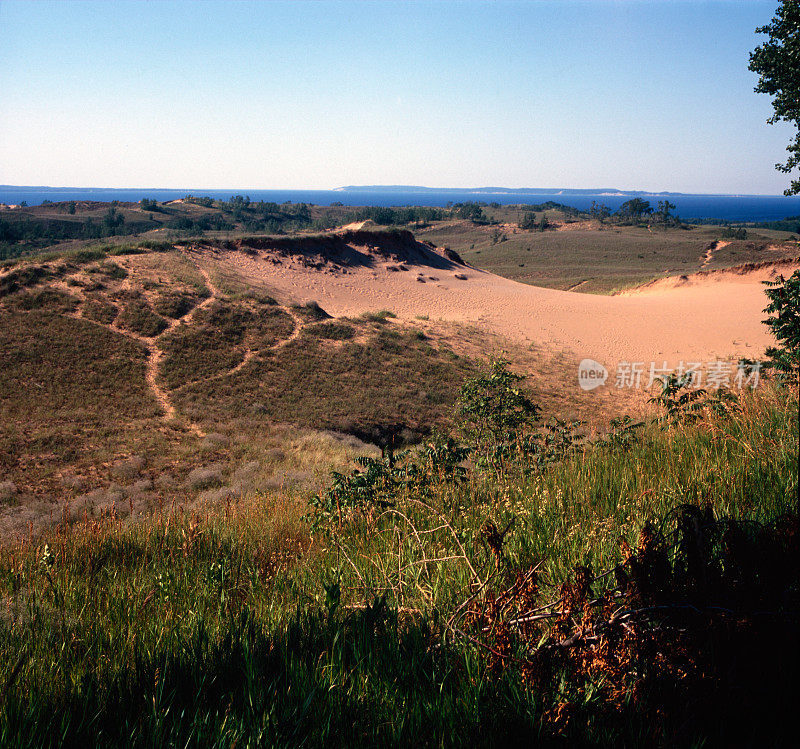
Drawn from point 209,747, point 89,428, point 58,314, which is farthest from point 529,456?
point 58,314

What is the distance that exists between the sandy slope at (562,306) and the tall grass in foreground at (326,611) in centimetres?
2006

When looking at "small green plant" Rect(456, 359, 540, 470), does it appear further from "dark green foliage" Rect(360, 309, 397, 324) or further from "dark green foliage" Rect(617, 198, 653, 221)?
"dark green foliage" Rect(617, 198, 653, 221)

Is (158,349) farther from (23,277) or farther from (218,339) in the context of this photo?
(23,277)

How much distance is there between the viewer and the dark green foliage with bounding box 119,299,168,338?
18188mm

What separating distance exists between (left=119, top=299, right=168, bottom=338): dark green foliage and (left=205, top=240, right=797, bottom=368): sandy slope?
7297 millimetres

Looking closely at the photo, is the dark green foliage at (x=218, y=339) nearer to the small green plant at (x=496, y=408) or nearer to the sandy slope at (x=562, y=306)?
the sandy slope at (x=562, y=306)

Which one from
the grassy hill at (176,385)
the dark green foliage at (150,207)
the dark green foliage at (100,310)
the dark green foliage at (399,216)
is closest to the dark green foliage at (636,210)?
the dark green foliage at (399,216)

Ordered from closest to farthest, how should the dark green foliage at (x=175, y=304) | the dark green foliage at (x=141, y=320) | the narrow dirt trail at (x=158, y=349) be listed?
the narrow dirt trail at (x=158, y=349), the dark green foliage at (x=141, y=320), the dark green foliage at (x=175, y=304)

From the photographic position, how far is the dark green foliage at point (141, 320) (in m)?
18.2

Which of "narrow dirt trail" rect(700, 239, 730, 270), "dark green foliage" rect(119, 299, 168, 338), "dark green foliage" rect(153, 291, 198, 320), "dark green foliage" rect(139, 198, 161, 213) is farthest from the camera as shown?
"dark green foliage" rect(139, 198, 161, 213)

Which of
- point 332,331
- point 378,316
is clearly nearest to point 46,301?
point 332,331

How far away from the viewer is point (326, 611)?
2.17 meters

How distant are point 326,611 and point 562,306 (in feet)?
100

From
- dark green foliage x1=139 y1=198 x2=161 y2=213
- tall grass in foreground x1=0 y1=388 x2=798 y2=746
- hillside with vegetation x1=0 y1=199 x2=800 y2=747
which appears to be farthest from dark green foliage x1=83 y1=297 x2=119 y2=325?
dark green foliage x1=139 y1=198 x2=161 y2=213
